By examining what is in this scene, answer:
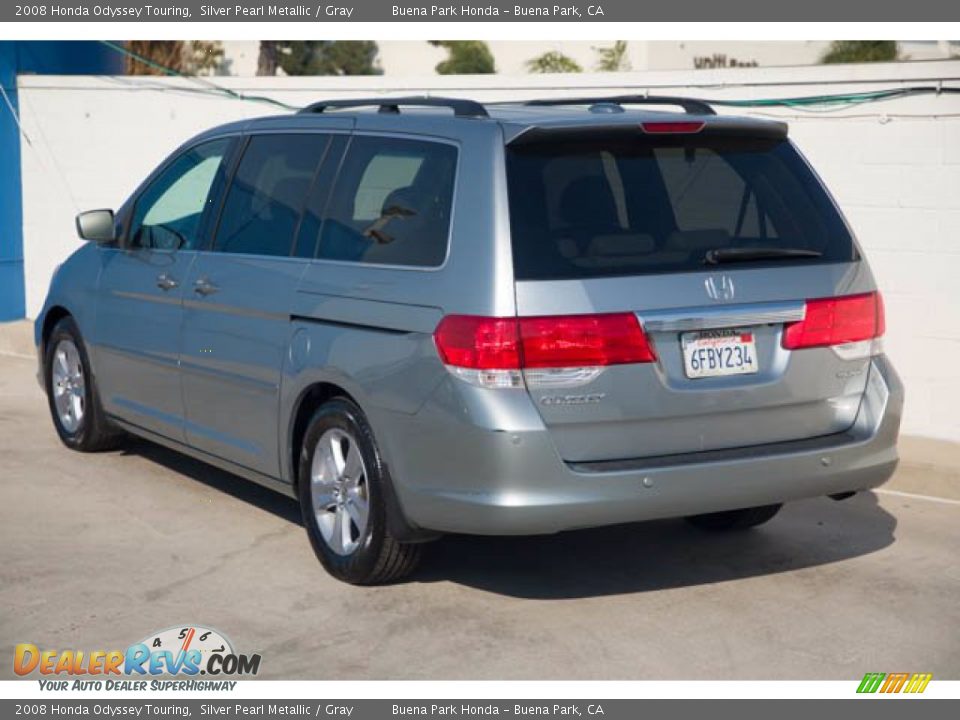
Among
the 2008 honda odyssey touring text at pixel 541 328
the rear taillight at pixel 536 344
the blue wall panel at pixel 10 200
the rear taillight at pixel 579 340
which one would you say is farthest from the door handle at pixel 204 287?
the blue wall panel at pixel 10 200

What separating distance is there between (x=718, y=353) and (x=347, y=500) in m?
1.61

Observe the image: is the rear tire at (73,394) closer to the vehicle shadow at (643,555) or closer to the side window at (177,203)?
the side window at (177,203)

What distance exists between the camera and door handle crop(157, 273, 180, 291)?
291 inches

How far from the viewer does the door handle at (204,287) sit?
23.1ft

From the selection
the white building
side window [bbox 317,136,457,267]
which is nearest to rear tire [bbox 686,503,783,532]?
side window [bbox 317,136,457,267]

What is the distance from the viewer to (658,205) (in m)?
5.86

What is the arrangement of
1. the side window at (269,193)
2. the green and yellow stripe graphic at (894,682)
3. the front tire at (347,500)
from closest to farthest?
the green and yellow stripe graphic at (894,682)
the front tire at (347,500)
the side window at (269,193)

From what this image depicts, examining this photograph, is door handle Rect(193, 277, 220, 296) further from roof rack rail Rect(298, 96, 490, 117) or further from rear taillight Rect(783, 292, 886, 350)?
rear taillight Rect(783, 292, 886, 350)

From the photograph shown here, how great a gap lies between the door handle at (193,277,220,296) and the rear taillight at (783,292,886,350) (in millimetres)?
2629

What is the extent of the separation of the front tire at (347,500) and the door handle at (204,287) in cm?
100

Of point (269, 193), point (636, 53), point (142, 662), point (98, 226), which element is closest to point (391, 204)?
point (269, 193)

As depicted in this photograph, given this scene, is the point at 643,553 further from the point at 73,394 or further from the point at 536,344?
the point at 73,394

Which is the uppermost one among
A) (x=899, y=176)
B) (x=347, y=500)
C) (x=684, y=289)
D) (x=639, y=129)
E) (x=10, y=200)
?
(x=639, y=129)

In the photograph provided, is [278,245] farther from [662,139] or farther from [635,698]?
[635,698]
